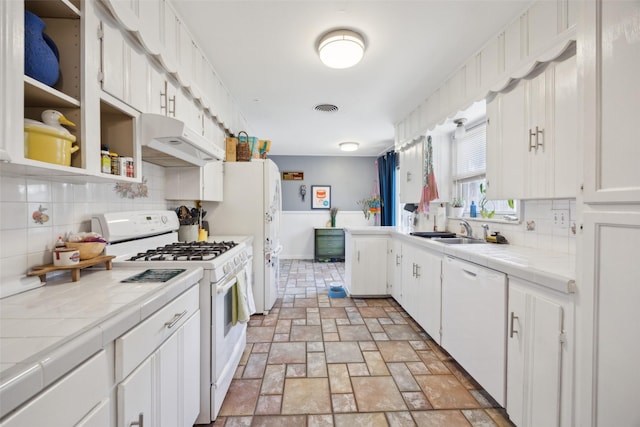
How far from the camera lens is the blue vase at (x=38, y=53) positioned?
0.95m

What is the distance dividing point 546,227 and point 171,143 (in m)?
2.55

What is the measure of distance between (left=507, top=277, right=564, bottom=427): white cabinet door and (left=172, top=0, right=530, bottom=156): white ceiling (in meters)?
1.75

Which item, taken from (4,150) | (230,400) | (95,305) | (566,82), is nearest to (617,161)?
(566,82)

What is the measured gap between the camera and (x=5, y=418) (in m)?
0.51

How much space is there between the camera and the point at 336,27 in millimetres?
1951

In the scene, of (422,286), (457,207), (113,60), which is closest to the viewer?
(113,60)

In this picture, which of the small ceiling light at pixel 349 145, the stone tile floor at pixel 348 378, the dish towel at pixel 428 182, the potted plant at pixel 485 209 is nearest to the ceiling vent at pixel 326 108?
the dish towel at pixel 428 182

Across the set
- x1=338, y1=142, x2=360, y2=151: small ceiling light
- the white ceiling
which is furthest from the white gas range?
x1=338, y1=142, x2=360, y2=151: small ceiling light

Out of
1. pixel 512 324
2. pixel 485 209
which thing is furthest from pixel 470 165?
pixel 512 324

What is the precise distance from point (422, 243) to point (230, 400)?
6.39 feet

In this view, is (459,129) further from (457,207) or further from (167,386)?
(167,386)

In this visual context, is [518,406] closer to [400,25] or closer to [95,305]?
[95,305]

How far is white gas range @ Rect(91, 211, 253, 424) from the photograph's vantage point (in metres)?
1.51

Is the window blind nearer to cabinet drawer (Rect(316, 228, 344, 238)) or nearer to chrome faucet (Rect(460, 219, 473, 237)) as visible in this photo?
chrome faucet (Rect(460, 219, 473, 237))
